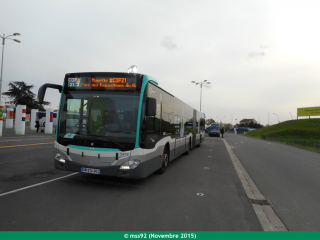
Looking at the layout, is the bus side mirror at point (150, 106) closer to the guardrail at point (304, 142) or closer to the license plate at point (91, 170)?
the license plate at point (91, 170)

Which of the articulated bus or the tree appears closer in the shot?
the articulated bus

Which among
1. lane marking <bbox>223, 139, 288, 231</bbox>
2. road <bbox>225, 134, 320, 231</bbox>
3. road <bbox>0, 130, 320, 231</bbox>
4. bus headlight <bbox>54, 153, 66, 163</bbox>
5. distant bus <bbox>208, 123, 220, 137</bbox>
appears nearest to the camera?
road <bbox>0, 130, 320, 231</bbox>

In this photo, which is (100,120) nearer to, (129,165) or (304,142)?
(129,165)

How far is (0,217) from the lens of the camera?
386cm

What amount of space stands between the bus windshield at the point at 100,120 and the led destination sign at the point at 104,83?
0.16 m

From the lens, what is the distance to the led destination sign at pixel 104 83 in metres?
5.84

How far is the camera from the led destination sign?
5840mm

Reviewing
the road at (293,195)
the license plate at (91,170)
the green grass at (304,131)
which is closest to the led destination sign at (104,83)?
the license plate at (91,170)

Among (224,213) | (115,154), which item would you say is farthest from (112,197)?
(224,213)

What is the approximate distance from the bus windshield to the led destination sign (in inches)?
6.3

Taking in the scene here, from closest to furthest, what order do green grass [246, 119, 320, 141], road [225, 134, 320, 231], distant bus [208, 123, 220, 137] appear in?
road [225, 134, 320, 231]
distant bus [208, 123, 220, 137]
green grass [246, 119, 320, 141]

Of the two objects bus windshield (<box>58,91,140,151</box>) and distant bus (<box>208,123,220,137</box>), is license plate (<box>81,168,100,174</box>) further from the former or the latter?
distant bus (<box>208,123,220,137</box>)

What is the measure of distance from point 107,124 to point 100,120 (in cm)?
21

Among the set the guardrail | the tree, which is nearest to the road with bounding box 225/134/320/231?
the guardrail
